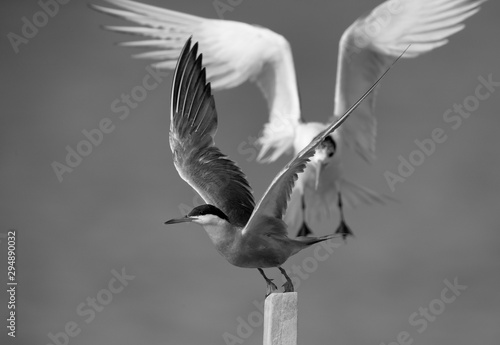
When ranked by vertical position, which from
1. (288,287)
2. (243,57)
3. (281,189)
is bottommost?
(288,287)

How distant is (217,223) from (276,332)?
0.37 m

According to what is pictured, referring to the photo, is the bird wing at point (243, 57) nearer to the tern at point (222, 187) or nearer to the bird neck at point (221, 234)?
the tern at point (222, 187)

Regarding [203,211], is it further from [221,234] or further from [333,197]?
[333,197]

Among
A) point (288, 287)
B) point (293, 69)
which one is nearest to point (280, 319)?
point (288, 287)

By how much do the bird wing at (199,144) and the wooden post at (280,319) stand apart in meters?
0.23

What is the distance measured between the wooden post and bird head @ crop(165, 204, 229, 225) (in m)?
0.29

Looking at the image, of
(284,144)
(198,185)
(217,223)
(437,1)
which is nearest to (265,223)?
(217,223)

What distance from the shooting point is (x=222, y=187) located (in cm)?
206

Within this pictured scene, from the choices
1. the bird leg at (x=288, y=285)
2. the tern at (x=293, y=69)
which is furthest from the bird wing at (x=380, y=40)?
the bird leg at (x=288, y=285)

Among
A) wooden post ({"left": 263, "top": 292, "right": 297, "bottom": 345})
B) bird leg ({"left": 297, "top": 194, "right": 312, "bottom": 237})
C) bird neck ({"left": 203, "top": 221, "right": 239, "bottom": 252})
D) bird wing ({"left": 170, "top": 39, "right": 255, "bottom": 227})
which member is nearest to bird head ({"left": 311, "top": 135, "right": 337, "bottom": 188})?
bird leg ({"left": 297, "top": 194, "right": 312, "bottom": 237})

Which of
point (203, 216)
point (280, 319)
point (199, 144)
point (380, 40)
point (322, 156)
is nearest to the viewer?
point (203, 216)

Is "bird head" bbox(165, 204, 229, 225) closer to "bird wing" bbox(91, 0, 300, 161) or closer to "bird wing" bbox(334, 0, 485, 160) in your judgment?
"bird wing" bbox(91, 0, 300, 161)

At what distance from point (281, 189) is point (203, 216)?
0.68ft

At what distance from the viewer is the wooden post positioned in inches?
78.3
